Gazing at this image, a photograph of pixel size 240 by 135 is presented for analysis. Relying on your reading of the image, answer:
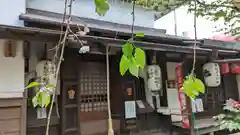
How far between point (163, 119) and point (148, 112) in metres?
0.75

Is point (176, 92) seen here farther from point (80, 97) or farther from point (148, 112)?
point (80, 97)

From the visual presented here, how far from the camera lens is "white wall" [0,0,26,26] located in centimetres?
531

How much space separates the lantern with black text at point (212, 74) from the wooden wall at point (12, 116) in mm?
6166

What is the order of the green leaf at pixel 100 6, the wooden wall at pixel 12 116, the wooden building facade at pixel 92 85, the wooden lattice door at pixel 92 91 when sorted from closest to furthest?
the green leaf at pixel 100 6 < the wooden wall at pixel 12 116 < the wooden building facade at pixel 92 85 < the wooden lattice door at pixel 92 91

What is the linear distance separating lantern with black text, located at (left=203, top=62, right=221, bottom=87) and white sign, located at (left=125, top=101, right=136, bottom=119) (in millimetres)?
3056

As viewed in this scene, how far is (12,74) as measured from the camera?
498 centimetres

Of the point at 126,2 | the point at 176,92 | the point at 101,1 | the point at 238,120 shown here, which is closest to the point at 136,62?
the point at 101,1


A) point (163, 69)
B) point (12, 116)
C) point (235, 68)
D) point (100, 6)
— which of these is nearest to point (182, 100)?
point (163, 69)

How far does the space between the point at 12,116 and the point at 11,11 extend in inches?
91.7

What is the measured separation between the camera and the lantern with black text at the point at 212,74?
8.34 meters

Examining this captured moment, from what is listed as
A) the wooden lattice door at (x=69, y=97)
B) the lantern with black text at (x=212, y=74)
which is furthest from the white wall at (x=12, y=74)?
the lantern with black text at (x=212, y=74)

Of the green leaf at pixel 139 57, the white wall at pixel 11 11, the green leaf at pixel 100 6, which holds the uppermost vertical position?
the white wall at pixel 11 11

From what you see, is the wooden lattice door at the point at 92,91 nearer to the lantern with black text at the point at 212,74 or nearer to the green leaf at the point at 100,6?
the lantern with black text at the point at 212,74

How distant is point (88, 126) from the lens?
6445mm
